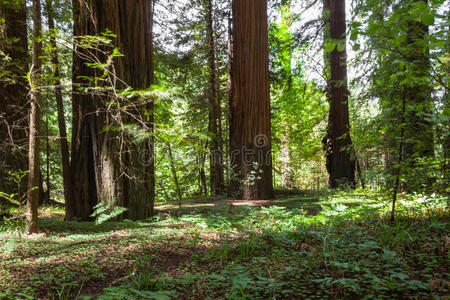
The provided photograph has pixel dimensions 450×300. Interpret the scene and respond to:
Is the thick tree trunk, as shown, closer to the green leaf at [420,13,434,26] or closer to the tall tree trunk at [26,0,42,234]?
the tall tree trunk at [26,0,42,234]

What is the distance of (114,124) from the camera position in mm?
4531

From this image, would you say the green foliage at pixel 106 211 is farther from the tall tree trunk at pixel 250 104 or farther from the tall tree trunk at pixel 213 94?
the tall tree trunk at pixel 213 94

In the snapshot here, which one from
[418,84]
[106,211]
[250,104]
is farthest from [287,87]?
[106,211]

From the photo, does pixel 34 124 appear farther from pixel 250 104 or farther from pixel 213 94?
pixel 213 94

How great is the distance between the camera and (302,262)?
262 cm

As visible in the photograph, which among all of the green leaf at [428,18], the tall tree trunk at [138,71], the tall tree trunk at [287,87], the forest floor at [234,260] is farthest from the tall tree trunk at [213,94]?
the green leaf at [428,18]

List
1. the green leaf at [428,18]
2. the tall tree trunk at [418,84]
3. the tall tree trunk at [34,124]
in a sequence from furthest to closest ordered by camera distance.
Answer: the tall tree trunk at [34,124], the tall tree trunk at [418,84], the green leaf at [428,18]

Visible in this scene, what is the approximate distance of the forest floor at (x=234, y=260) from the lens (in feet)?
6.72

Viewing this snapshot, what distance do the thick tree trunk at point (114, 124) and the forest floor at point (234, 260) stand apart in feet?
2.29

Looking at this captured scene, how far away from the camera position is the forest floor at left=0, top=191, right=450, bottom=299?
2.05 meters

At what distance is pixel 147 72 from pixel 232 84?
2403 mm

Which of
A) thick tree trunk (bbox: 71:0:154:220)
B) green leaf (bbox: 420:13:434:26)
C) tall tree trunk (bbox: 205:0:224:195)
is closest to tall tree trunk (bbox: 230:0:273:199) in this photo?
thick tree trunk (bbox: 71:0:154:220)

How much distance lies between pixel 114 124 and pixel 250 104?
3.33 meters

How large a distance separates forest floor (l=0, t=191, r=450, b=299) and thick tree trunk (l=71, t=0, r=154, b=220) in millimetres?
698
